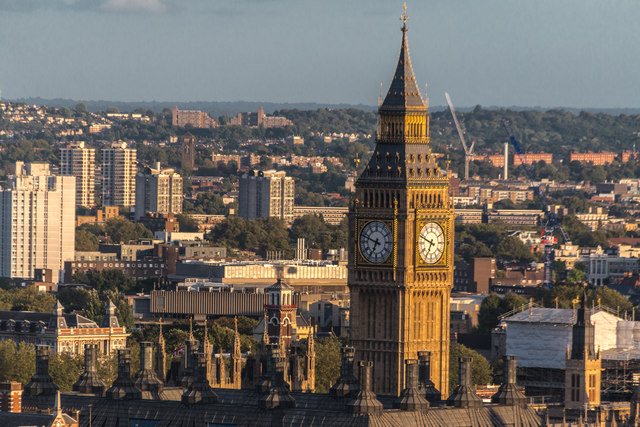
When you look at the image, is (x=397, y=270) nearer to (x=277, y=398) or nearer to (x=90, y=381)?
(x=90, y=381)

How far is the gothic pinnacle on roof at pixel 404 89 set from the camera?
66688mm

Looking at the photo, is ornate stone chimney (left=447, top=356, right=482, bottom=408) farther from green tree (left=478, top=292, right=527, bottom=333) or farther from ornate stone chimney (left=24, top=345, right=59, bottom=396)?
green tree (left=478, top=292, right=527, bottom=333)

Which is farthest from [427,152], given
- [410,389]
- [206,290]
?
[206,290]

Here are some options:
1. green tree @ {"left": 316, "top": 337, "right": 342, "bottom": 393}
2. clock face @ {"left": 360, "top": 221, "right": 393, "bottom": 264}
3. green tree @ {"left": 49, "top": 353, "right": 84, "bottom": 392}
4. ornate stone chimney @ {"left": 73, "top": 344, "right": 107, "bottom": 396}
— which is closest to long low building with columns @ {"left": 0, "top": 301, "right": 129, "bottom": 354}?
green tree @ {"left": 49, "top": 353, "right": 84, "bottom": 392}

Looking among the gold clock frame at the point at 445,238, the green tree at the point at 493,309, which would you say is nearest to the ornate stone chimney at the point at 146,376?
the gold clock frame at the point at 445,238

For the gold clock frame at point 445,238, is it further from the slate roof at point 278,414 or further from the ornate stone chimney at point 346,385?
the ornate stone chimney at point 346,385

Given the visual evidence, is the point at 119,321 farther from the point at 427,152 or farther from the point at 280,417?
the point at 280,417

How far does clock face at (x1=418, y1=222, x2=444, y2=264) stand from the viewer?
65438 mm

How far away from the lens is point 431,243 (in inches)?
2589

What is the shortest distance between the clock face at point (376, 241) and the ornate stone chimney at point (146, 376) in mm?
7312

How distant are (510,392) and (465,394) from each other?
2.29 m

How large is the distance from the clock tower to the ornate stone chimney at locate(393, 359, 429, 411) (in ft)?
29.8

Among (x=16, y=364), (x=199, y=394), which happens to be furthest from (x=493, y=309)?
(x=199, y=394)

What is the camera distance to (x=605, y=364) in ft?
332
